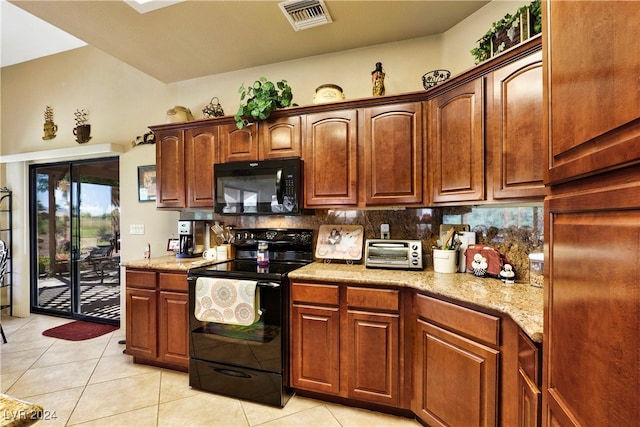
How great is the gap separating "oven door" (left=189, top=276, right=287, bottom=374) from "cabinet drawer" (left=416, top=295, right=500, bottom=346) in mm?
973

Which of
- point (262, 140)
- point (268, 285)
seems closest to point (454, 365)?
point (268, 285)

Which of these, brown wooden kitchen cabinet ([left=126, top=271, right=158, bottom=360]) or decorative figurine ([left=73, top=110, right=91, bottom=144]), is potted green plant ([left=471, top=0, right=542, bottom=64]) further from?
decorative figurine ([left=73, top=110, right=91, bottom=144])

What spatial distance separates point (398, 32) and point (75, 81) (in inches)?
158

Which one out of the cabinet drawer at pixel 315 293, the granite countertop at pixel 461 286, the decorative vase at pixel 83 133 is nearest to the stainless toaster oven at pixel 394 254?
the granite countertop at pixel 461 286

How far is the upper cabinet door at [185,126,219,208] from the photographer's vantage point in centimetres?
275

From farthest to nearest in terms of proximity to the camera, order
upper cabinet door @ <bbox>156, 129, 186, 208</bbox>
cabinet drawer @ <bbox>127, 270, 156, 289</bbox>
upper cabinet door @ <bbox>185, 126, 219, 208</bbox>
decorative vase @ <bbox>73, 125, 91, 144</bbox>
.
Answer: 1. decorative vase @ <bbox>73, 125, 91, 144</bbox>
2. upper cabinet door @ <bbox>156, 129, 186, 208</bbox>
3. upper cabinet door @ <bbox>185, 126, 219, 208</bbox>
4. cabinet drawer @ <bbox>127, 270, 156, 289</bbox>

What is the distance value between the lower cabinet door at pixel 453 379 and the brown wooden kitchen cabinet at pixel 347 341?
0.16 metres

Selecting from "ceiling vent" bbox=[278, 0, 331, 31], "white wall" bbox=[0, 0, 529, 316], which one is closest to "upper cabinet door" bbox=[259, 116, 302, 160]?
"white wall" bbox=[0, 0, 529, 316]

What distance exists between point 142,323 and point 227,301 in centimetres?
107

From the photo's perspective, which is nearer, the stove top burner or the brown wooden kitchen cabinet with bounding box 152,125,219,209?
the stove top burner

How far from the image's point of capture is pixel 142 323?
2.62 m

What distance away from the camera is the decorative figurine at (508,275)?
182 centimetres

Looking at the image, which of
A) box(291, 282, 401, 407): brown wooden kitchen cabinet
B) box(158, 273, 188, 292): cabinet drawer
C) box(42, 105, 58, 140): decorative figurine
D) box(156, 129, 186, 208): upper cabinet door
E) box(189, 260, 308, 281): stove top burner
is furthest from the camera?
box(42, 105, 58, 140): decorative figurine

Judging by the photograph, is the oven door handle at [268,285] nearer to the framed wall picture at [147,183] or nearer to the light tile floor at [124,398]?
the light tile floor at [124,398]
